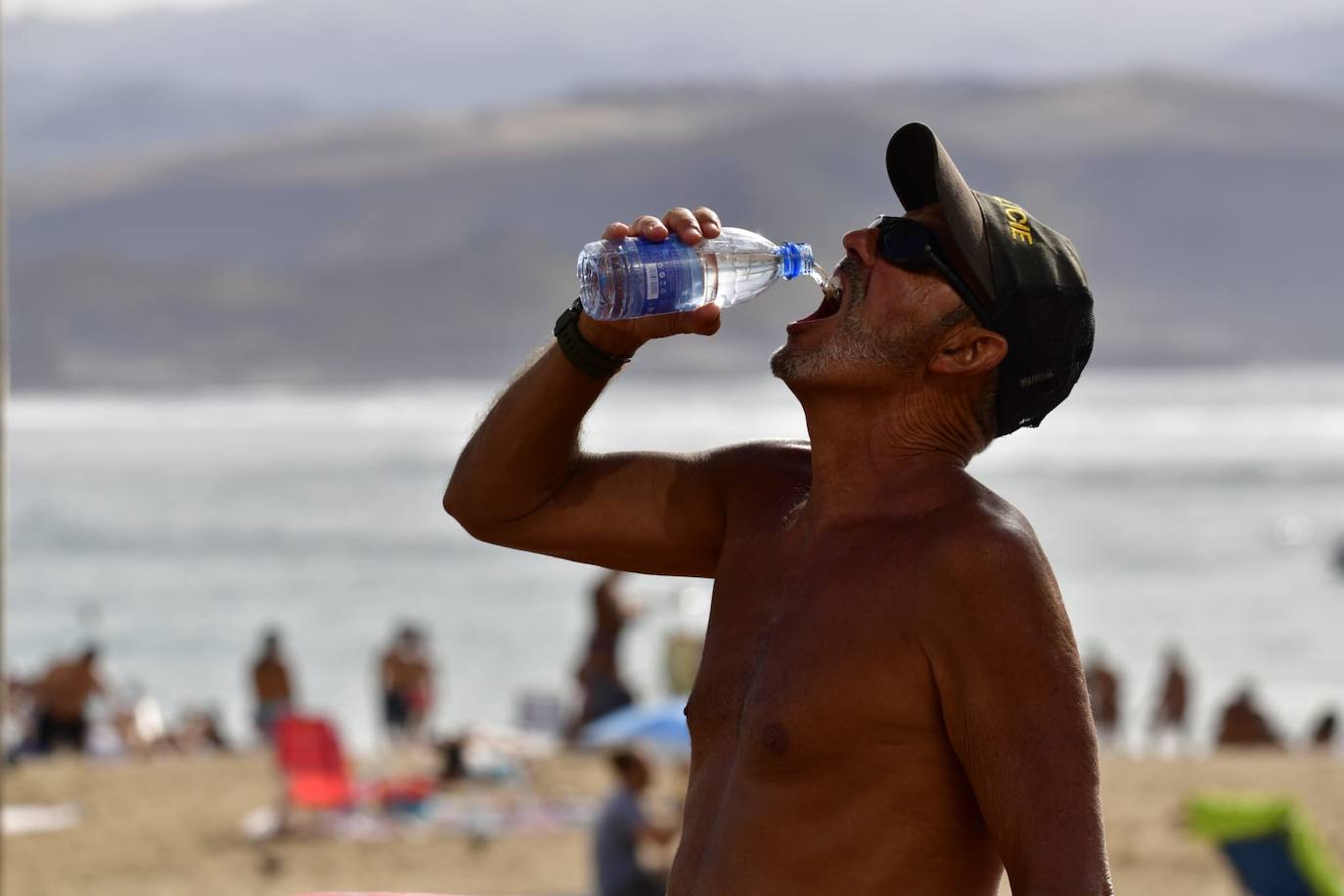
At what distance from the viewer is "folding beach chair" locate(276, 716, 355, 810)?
455 inches

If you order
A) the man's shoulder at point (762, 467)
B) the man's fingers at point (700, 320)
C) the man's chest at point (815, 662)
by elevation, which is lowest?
the man's chest at point (815, 662)

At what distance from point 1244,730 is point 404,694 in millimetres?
7083

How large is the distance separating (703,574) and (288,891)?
851cm

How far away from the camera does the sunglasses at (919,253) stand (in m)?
2.02

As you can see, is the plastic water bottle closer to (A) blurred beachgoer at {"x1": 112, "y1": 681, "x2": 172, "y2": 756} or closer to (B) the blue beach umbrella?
(B) the blue beach umbrella

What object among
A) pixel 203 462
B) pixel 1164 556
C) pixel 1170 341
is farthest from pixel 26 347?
pixel 1164 556

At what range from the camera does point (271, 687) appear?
16.6 m

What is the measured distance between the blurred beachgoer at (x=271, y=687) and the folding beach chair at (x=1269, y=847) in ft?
33.5

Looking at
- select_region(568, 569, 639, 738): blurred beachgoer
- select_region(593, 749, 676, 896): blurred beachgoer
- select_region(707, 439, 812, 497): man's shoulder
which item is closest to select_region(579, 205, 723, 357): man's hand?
select_region(707, 439, 812, 497): man's shoulder

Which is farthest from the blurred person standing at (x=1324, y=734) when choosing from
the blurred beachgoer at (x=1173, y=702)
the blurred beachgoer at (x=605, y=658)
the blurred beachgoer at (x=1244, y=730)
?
the blurred beachgoer at (x=605, y=658)

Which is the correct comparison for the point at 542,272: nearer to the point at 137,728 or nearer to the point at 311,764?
the point at 137,728

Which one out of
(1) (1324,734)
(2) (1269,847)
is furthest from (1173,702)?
(2) (1269,847)

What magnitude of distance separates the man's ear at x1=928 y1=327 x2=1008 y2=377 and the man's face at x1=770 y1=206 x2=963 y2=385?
14 millimetres

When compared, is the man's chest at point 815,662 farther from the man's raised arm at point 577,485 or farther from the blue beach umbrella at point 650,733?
the blue beach umbrella at point 650,733
